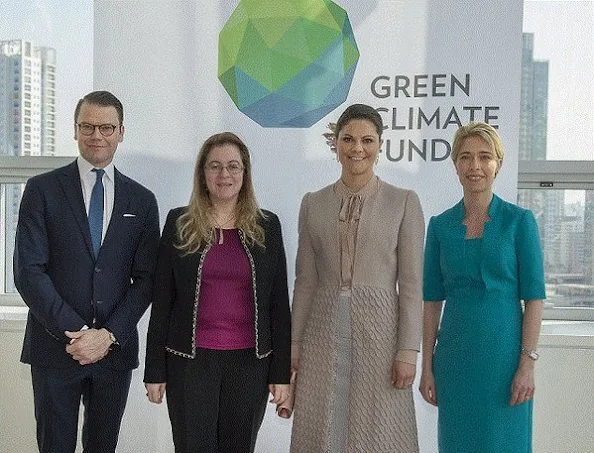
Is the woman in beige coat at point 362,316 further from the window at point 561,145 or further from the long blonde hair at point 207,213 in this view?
the window at point 561,145

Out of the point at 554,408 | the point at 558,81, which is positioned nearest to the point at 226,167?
the point at 554,408

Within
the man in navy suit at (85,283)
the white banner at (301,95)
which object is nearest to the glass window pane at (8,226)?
the white banner at (301,95)

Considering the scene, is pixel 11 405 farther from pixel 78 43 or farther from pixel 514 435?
pixel 514 435

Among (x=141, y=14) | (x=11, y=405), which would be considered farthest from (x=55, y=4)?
(x=11, y=405)

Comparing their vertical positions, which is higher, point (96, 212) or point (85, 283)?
point (96, 212)

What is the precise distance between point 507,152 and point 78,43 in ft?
8.16

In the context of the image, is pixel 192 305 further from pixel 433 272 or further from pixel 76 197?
pixel 433 272

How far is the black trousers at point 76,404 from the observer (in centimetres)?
261

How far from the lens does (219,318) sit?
2.48 m

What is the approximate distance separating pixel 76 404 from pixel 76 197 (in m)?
0.73

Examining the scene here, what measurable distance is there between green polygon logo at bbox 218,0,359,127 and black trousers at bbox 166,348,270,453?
1.18 m

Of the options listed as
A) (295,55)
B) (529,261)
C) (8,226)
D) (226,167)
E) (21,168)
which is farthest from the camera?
(8,226)

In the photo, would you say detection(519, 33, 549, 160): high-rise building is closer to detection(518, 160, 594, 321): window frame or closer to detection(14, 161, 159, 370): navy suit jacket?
detection(518, 160, 594, 321): window frame

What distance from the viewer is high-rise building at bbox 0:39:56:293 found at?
425 centimetres
